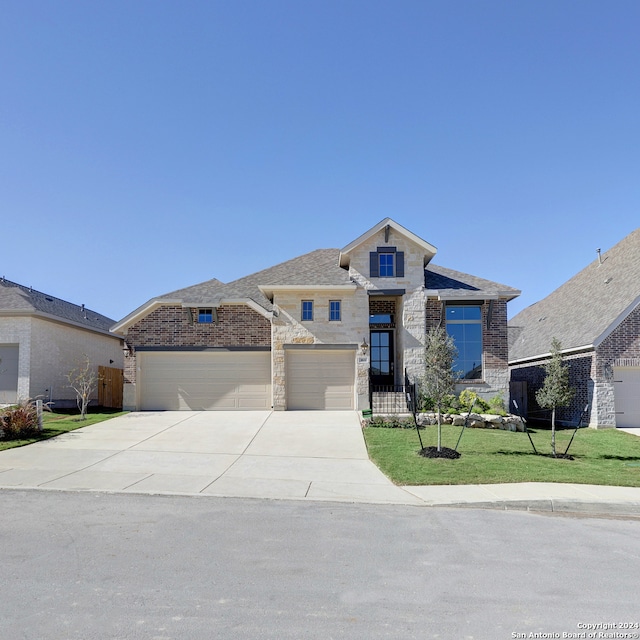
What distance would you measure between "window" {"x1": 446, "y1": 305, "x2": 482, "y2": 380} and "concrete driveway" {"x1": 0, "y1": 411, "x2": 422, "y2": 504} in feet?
17.2

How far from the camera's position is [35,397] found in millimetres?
20750

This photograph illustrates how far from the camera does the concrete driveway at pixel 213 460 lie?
9.78 m

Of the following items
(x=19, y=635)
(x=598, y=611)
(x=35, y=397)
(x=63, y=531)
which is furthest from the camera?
(x=35, y=397)

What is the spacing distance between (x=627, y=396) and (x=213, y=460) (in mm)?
15194

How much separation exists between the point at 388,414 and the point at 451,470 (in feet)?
23.7

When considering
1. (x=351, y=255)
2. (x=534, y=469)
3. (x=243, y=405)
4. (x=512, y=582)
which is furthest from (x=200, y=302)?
(x=512, y=582)

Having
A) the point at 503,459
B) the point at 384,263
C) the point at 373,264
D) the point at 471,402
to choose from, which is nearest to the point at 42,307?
the point at 373,264

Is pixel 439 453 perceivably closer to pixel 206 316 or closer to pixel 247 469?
pixel 247 469

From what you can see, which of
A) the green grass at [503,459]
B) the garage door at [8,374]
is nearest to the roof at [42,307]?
the garage door at [8,374]

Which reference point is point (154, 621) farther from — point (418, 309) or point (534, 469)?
point (418, 309)

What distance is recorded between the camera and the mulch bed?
12.7m

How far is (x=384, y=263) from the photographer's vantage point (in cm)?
2136

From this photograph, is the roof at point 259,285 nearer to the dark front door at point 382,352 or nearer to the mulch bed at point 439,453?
the dark front door at point 382,352

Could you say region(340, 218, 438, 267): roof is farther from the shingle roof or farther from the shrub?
the shrub
